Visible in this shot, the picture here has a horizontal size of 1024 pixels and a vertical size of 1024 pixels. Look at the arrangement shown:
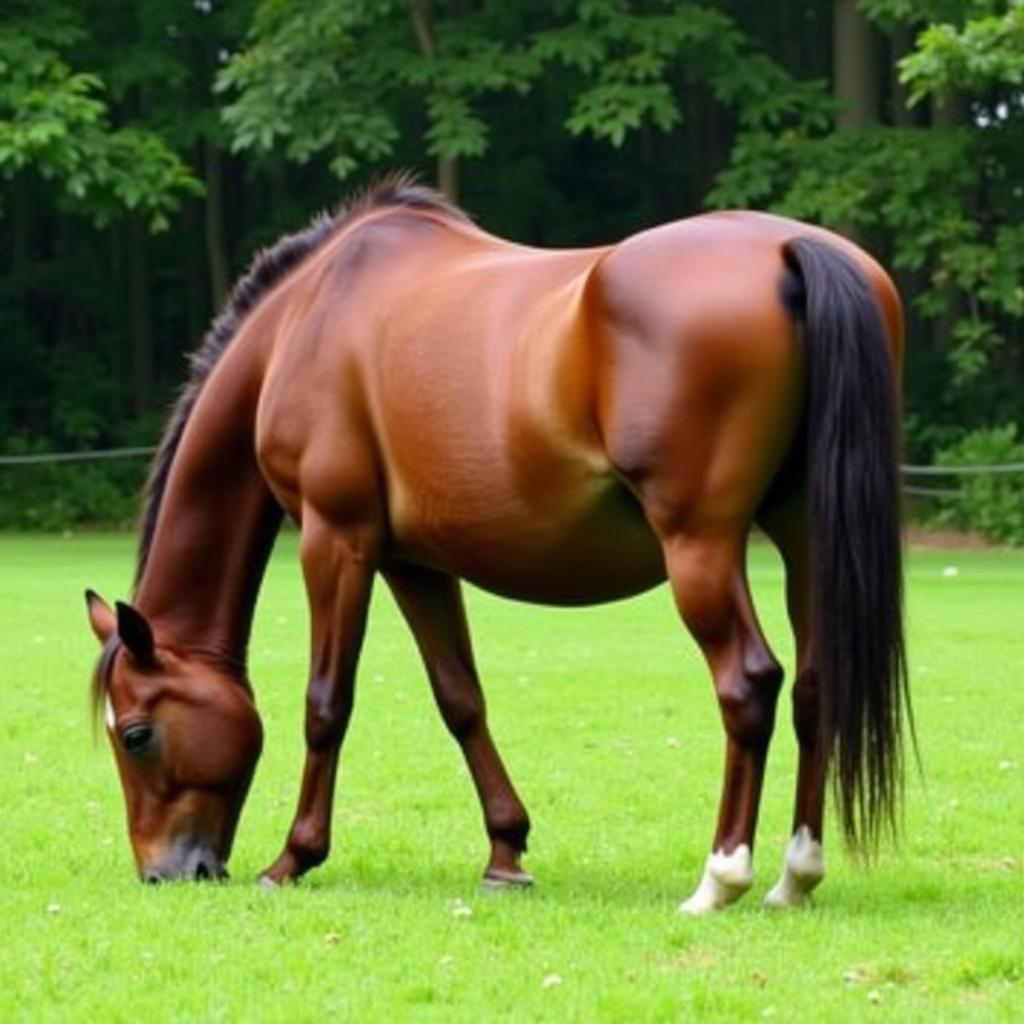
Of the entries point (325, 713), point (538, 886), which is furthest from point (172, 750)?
point (538, 886)

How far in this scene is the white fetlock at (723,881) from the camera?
7348 mm

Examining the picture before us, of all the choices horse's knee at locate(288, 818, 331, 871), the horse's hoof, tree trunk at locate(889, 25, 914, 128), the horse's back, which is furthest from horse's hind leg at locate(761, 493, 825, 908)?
tree trunk at locate(889, 25, 914, 128)

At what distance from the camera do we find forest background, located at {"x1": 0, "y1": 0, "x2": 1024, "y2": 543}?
1203 inches

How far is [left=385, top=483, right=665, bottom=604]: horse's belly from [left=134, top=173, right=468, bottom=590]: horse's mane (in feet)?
3.27

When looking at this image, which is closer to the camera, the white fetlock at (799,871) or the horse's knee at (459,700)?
the white fetlock at (799,871)

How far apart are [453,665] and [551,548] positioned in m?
0.96

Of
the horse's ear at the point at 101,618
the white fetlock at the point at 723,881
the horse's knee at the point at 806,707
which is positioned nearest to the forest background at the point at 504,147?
the horse's ear at the point at 101,618

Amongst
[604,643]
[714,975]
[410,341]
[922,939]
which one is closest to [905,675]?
[922,939]

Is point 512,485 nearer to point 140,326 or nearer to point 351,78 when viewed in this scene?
point 351,78

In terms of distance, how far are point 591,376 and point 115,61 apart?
94.7 feet

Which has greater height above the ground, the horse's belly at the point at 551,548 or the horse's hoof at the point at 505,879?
the horse's belly at the point at 551,548

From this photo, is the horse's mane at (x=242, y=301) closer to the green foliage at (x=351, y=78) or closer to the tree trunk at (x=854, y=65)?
the green foliage at (x=351, y=78)

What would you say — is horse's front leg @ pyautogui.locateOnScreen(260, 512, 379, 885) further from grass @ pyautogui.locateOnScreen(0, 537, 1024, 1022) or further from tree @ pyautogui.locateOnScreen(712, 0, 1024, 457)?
tree @ pyautogui.locateOnScreen(712, 0, 1024, 457)

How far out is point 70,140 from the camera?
102ft
